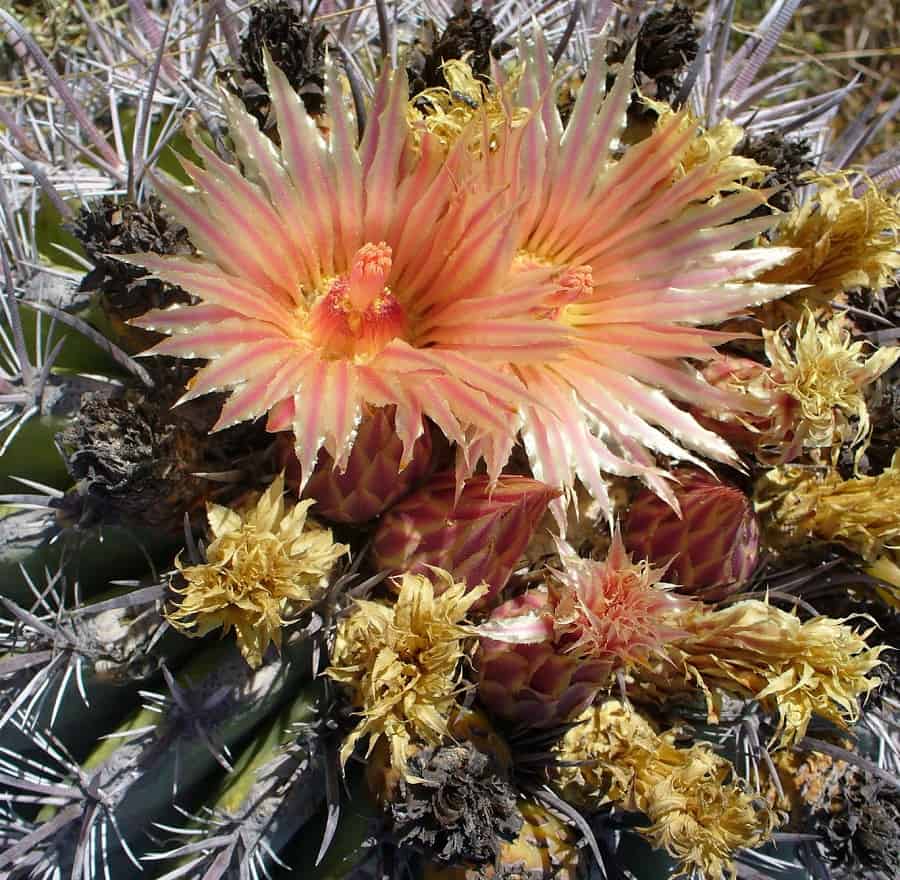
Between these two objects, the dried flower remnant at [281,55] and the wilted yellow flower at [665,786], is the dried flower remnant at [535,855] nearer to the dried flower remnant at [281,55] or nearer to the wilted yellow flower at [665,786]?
the wilted yellow flower at [665,786]

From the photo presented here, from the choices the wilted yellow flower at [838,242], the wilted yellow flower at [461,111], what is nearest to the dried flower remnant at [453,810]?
the wilted yellow flower at [461,111]

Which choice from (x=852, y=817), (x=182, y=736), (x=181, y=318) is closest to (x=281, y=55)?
(x=181, y=318)

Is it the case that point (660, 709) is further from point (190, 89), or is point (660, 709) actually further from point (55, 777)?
point (190, 89)

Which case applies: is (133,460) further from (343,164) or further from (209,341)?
(343,164)

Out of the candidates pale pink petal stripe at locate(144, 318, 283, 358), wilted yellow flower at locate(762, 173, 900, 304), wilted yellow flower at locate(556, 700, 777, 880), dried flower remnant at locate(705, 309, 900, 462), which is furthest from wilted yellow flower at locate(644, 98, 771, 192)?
wilted yellow flower at locate(556, 700, 777, 880)

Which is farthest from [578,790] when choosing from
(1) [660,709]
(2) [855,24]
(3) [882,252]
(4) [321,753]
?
(2) [855,24]
